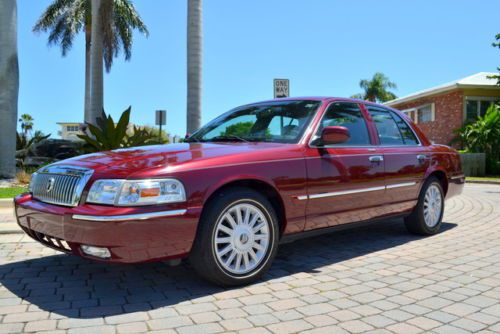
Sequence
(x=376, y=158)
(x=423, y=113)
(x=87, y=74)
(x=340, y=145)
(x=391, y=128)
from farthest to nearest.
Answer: (x=87, y=74), (x=423, y=113), (x=391, y=128), (x=376, y=158), (x=340, y=145)

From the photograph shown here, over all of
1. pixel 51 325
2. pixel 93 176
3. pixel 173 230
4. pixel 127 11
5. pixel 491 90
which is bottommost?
pixel 51 325

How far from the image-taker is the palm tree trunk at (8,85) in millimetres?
11156

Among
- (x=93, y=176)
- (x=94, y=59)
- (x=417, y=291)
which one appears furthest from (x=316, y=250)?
(x=94, y=59)

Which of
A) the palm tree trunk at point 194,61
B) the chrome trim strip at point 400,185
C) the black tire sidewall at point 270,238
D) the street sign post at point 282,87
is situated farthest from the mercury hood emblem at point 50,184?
the palm tree trunk at point 194,61

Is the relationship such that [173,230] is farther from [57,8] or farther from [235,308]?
[57,8]

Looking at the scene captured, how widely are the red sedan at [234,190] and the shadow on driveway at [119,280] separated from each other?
1.20ft

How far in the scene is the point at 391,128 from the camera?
18.5 feet

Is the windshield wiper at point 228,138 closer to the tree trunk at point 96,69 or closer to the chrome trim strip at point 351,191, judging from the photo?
the chrome trim strip at point 351,191

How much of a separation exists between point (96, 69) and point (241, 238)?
14.6 metres

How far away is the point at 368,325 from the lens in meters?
3.04

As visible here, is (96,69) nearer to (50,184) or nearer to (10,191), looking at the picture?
(10,191)

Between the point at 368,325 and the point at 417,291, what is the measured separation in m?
0.92

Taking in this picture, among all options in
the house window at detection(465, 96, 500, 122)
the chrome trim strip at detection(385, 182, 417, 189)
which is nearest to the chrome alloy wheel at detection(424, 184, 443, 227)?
the chrome trim strip at detection(385, 182, 417, 189)

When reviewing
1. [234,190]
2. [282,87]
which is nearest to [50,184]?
[234,190]
